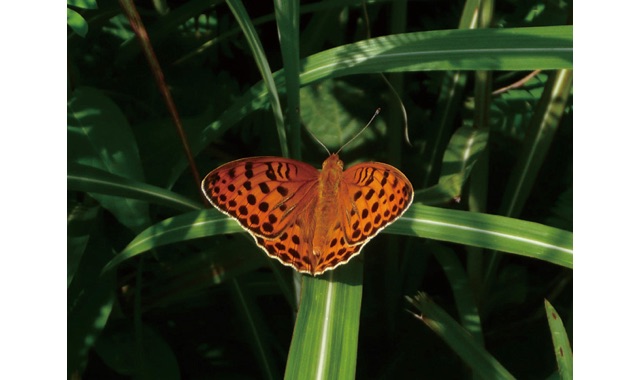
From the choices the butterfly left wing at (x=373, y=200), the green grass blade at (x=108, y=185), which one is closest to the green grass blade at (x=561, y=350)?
the butterfly left wing at (x=373, y=200)

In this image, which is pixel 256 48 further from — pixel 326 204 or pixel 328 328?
pixel 328 328

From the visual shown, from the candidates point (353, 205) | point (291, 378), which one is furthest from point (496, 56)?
point (291, 378)

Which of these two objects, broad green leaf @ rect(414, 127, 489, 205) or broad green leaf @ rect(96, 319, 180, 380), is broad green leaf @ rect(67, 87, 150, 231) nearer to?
broad green leaf @ rect(96, 319, 180, 380)

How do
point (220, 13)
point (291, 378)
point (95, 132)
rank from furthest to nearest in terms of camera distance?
1. point (220, 13)
2. point (95, 132)
3. point (291, 378)

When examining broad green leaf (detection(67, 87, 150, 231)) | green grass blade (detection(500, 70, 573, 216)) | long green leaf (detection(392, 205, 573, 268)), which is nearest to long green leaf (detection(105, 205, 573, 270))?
long green leaf (detection(392, 205, 573, 268))

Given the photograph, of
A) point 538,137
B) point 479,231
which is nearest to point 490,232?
point 479,231

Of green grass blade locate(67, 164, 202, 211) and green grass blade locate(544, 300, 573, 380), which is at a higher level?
green grass blade locate(67, 164, 202, 211)
